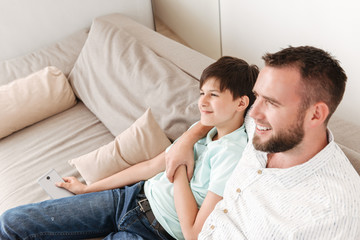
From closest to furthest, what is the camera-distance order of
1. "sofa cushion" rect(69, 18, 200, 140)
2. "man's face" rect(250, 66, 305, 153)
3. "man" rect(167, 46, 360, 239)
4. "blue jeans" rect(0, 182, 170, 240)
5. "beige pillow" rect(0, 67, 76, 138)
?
"man" rect(167, 46, 360, 239)
"man's face" rect(250, 66, 305, 153)
"blue jeans" rect(0, 182, 170, 240)
"sofa cushion" rect(69, 18, 200, 140)
"beige pillow" rect(0, 67, 76, 138)

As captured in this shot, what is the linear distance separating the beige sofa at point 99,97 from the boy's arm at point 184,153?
0.55ft

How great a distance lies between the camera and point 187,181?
1244 mm

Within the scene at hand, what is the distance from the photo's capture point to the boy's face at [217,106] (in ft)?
4.02

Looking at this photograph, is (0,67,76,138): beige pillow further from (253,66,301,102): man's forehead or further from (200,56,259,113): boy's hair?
(253,66,301,102): man's forehead

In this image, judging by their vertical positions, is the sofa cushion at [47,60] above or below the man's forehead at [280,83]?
below

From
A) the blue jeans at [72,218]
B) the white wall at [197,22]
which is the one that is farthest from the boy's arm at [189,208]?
the white wall at [197,22]

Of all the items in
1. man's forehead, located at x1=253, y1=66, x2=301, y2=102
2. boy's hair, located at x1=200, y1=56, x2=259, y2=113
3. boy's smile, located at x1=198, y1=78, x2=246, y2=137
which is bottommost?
boy's smile, located at x1=198, y1=78, x2=246, y2=137

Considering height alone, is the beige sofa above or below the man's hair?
below

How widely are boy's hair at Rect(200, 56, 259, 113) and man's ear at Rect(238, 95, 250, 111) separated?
15mm

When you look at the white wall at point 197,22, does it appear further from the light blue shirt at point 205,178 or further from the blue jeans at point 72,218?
the blue jeans at point 72,218

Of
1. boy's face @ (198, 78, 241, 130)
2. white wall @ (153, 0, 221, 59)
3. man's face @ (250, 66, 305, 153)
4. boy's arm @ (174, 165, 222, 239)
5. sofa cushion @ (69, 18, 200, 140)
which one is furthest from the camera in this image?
white wall @ (153, 0, 221, 59)

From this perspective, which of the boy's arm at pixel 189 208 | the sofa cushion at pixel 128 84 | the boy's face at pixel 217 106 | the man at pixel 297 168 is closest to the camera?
the man at pixel 297 168

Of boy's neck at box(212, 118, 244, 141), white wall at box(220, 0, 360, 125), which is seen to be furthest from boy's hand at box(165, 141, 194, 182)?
white wall at box(220, 0, 360, 125)

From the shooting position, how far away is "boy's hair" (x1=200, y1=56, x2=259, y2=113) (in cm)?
124
